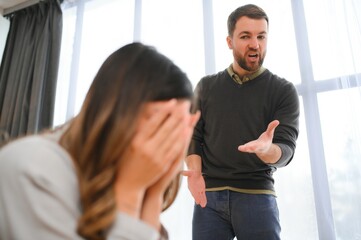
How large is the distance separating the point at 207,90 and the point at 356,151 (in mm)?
856

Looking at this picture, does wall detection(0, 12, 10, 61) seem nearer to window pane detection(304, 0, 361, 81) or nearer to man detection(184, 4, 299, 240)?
man detection(184, 4, 299, 240)

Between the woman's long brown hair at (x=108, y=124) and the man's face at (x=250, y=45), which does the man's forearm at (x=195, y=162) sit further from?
the woman's long brown hair at (x=108, y=124)

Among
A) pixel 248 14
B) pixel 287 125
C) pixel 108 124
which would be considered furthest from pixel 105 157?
pixel 248 14

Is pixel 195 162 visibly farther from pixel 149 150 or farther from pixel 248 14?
pixel 149 150

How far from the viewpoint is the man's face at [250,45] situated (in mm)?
1594

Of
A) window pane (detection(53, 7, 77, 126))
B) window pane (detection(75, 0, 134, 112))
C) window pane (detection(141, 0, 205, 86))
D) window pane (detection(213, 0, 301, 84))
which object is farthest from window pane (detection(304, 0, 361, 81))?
window pane (detection(53, 7, 77, 126))

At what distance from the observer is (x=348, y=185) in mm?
1647

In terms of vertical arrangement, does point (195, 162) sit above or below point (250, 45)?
below

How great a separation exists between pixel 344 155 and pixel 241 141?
0.65 meters

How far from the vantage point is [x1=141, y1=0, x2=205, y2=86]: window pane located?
2268 millimetres

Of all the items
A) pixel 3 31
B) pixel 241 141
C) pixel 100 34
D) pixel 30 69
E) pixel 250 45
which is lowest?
pixel 241 141

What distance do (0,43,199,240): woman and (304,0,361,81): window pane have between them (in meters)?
1.46

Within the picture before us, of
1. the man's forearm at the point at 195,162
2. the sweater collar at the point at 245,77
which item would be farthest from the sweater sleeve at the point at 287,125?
the man's forearm at the point at 195,162

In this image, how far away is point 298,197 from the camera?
1.75 m
